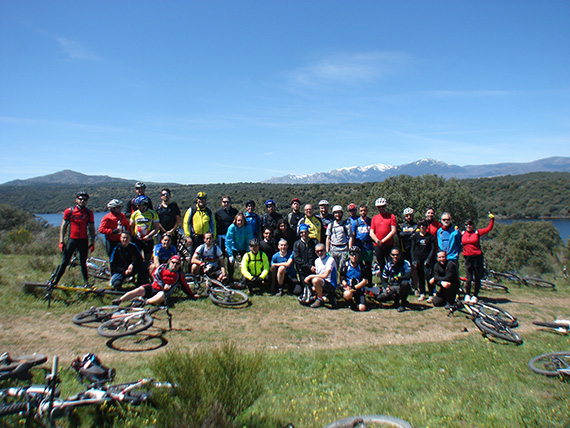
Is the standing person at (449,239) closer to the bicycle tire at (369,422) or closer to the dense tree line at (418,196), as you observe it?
the bicycle tire at (369,422)

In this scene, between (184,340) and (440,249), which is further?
(440,249)

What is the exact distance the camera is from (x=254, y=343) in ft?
18.2

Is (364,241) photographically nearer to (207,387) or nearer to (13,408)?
(207,387)

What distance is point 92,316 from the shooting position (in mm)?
6000

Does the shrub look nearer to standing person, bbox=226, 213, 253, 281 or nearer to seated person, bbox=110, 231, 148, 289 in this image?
seated person, bbox=110, 231, 148, 289

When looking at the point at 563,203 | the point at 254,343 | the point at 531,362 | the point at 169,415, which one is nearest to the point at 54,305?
the point at 254,343

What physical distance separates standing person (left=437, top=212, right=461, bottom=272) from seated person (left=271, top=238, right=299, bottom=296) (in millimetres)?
3704

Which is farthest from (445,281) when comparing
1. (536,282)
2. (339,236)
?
(536,282)

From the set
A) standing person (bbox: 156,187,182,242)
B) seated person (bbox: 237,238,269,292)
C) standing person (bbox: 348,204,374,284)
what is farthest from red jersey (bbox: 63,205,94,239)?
standing person (bbox: 348,204,374,284)

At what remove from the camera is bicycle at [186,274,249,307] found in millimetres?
7336

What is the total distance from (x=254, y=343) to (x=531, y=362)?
13.6ft

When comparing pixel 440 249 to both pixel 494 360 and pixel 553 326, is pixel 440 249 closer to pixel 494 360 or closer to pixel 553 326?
pixel 553 326

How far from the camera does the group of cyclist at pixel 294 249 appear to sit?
7316 mm

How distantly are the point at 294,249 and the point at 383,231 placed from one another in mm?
2243
